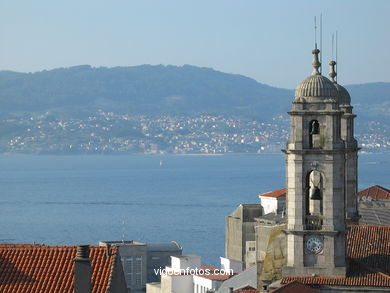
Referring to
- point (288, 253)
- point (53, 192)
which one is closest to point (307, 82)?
point (288, 253)

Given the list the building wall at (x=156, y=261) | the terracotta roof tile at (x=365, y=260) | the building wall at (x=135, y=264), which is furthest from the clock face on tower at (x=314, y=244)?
the building wall at (x=156, y=261)

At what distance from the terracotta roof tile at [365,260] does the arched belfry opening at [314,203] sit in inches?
50.4

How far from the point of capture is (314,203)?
32.0 metres

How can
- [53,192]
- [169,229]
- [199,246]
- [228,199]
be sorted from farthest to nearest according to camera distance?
[53,192] < [228,199] < [169,229] < [199,246]

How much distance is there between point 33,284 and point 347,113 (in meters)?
17.6

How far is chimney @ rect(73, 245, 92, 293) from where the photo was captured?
19953 millimetres

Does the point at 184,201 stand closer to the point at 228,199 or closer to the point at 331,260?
the point at 228,199

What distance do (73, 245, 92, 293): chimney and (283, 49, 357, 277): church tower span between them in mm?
11836

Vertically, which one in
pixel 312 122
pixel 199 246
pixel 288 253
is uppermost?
pixel 312 122

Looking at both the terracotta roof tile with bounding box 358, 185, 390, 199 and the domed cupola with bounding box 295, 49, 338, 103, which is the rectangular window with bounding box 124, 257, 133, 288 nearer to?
the terracotta roof tile with bounding box 358, 185, 390, 199

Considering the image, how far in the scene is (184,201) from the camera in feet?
579

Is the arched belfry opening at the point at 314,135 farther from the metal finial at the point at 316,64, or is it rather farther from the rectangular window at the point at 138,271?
the rectangular window at the point at 138,271

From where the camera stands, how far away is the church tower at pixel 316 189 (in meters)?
31.3

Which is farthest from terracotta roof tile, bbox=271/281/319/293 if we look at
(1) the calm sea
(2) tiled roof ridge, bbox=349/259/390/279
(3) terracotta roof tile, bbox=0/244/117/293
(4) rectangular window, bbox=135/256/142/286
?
(1) the calm sea
